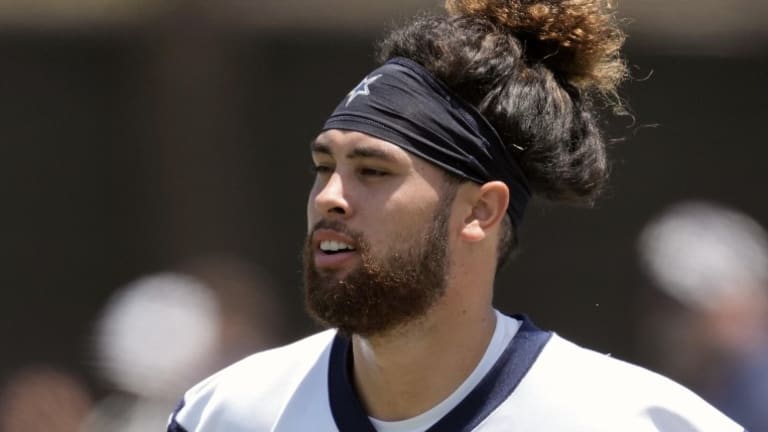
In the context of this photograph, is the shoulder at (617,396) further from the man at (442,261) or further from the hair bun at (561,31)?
the hair bun at (561,31)

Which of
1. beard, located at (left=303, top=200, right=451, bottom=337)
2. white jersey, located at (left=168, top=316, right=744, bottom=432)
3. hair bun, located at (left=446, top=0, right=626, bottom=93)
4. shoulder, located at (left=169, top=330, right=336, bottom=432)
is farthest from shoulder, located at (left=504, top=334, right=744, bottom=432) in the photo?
hair bun, located at (left=446, top=0, right=626, bottom=93)

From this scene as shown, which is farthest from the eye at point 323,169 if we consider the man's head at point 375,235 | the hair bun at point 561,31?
the hair bun at point 561,31

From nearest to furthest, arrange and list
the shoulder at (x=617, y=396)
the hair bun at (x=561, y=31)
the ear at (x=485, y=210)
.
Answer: the shoulder at (x=617, y=396) → the ear at (x=485, y=210) → the hair bun at (x=561, y=31)

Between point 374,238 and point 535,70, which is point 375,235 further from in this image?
point 535,70

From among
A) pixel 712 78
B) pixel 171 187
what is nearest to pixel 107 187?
pixel 171 187

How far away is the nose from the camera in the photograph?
3.93 metres

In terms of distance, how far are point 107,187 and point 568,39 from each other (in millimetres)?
5682

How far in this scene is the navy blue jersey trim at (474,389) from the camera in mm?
3947

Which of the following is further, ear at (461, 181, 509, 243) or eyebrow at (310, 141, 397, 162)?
ear at (461, 181, 509, 243)

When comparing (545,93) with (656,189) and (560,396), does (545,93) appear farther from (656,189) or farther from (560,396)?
(656,189)

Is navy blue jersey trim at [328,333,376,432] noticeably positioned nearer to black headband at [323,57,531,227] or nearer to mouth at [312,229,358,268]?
mouth at [312,229,358,268]

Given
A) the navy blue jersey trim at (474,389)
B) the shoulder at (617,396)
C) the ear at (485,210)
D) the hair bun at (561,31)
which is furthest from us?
the hair bun at (561,31)

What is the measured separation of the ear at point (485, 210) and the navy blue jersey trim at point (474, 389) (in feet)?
0.86

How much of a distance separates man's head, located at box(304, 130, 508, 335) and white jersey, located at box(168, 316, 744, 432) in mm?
228
